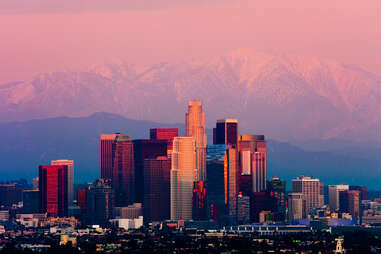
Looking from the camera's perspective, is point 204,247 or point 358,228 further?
point 358,228

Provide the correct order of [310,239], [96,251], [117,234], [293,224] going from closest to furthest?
[96,251] < [310,239] < [117,234] < [293,224]

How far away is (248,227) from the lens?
190 meters

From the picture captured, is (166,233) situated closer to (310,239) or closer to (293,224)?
(310,239)

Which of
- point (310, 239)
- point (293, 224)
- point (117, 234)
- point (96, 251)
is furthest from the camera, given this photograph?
point (293, 224)

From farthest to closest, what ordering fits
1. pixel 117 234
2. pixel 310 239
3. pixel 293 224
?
pixel 293 224 → pixel 117 234 → pixel 310 239

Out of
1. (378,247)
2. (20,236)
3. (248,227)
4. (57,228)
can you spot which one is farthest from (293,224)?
(378,247)

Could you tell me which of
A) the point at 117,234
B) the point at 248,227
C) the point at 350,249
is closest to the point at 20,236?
the point at 117,234

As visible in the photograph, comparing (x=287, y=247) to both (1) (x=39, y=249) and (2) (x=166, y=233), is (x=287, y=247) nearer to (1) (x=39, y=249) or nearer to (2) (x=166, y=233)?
(1) (x=39, y=249)

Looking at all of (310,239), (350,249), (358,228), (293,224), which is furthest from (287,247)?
(293,224)

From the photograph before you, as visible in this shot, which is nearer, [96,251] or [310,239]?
[96,251]

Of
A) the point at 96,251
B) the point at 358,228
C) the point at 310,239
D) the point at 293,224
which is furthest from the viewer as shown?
the point at 293,224

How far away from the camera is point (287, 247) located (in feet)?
449

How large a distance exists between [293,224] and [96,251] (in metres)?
71.6

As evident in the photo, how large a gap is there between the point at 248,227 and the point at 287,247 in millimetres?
53048
